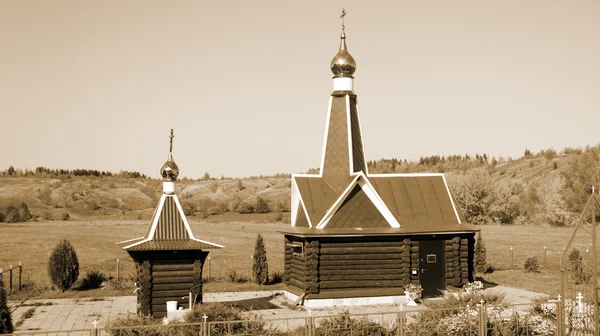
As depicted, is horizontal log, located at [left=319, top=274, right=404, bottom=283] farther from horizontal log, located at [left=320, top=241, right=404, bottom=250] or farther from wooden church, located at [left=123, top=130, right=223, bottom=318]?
wooden church, located at [left=123, top=130, right=223, bottom=318]

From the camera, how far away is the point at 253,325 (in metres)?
14.1

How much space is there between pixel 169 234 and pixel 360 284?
6606 mm

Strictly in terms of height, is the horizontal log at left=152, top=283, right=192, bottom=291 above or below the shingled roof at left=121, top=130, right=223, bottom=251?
below

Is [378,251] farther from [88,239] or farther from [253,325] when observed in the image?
[88,239]

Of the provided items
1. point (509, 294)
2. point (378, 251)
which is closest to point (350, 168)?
point (378, 251)

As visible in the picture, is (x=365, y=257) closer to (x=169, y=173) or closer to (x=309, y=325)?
(x=169, y=173)

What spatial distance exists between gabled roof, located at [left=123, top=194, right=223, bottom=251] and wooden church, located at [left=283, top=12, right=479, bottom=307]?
3.82m

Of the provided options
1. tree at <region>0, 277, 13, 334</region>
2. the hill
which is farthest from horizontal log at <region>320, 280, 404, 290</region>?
→ the hill

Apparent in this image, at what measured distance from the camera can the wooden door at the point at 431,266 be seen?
21938mm

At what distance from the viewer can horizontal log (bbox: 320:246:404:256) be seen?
2072cm

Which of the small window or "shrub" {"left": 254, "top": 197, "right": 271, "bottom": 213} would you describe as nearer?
the small window

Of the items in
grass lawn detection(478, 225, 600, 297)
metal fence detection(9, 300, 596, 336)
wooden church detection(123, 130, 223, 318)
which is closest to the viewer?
metal fence detection(9, 300, 596, 336)

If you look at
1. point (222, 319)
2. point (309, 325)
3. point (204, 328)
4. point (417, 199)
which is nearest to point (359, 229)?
point (417, 199)

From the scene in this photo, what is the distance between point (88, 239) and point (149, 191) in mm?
36093
